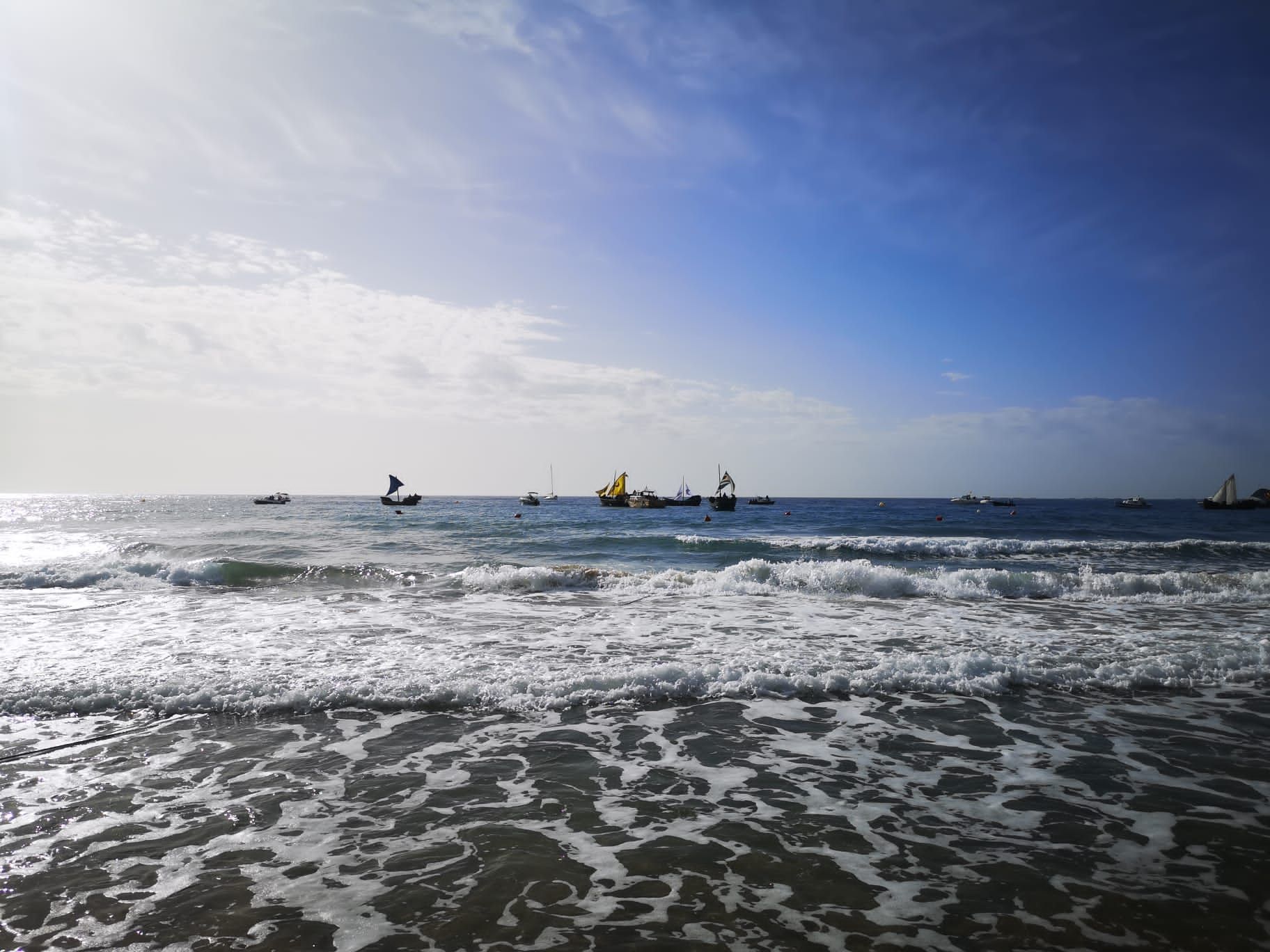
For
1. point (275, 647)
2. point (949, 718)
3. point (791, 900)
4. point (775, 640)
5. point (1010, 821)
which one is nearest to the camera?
point (791, 900)

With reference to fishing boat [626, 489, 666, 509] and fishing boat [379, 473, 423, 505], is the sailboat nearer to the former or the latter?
fishing boat [626, 489, 666, 509]

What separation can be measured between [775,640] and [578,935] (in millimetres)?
8838

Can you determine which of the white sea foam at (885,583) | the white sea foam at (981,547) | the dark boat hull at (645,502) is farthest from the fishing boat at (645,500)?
the white sea foam at (885,583)

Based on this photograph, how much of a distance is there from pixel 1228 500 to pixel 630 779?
13832 centimetres

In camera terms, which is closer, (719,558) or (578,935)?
(578,935)

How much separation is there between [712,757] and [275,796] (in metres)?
4.25

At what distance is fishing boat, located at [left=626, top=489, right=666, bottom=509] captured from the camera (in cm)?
10231

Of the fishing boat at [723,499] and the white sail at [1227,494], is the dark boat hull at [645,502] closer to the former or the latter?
the fishing boat at [723,499]

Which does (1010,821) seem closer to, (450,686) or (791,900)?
(791,900)

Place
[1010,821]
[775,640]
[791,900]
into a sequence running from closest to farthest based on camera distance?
[791,900] → [1010,821] → [775,640]

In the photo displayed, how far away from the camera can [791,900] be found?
14.2ft

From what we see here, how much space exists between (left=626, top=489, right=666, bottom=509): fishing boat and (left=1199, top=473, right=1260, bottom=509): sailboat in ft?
299

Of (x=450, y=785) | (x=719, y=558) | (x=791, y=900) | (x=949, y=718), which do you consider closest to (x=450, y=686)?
(x=450, y=785)

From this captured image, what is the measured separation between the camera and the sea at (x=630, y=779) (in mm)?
4152
